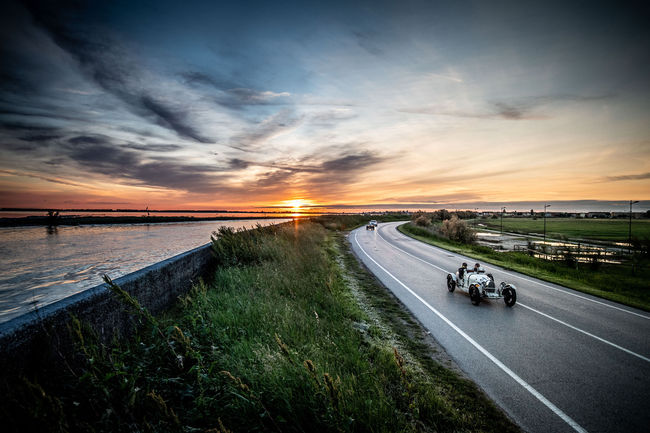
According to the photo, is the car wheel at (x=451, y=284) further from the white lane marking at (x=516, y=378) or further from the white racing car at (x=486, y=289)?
the white lane marking at (x=516, y=378)

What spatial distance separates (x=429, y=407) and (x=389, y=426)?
3.28ft

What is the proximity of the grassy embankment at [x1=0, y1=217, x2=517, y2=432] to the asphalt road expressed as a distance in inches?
27.3

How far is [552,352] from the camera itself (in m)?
5.91

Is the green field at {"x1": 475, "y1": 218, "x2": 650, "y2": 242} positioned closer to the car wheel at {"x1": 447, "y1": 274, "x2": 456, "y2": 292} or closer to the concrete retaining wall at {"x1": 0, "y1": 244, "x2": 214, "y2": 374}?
the car wheel at {"x1": 447, "y1": 274, "x2": 456, "y2": 292}

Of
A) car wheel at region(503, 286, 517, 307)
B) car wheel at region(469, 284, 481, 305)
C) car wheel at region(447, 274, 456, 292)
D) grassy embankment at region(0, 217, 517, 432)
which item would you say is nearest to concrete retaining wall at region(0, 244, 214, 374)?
grassy embankment at region(0, 217, 517, 432)

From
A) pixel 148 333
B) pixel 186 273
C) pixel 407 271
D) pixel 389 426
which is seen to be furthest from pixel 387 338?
pixel 407 271

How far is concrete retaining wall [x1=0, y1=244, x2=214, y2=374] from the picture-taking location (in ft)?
9.61

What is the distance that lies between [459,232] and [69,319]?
39957 millimetres

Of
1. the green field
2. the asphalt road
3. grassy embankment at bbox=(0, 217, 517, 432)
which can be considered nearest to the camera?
grassy embankment at bbox=(0, 217, 517, 432)

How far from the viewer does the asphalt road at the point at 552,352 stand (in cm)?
409

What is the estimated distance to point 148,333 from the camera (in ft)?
15.8

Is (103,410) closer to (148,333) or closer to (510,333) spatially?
(148,333)

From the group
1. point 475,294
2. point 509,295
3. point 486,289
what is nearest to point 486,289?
point 486,289

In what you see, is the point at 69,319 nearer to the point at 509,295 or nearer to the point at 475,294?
the point at 475,294
